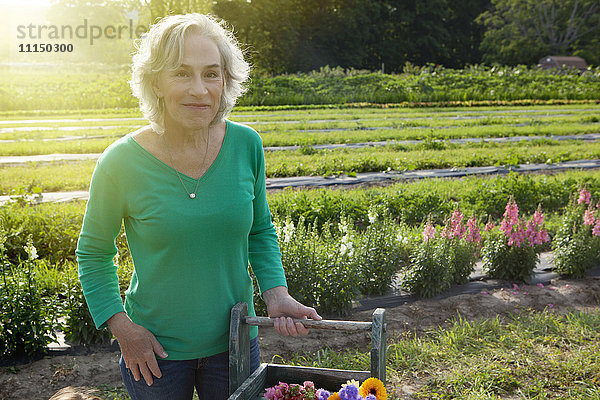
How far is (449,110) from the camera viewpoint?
19.2 m

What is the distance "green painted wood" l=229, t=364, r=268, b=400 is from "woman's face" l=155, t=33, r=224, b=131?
2.56 ft

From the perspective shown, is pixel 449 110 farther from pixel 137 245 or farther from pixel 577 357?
pixel 137 245

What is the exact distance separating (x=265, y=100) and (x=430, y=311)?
16608 mm

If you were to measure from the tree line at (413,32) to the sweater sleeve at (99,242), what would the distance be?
31593 millimetres

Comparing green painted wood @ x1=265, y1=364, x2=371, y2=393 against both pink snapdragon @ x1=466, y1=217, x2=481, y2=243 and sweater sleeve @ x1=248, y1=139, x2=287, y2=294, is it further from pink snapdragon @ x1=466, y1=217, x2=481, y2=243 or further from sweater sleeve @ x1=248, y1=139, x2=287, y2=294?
pink snapdragon @ x1=466, y1=217, x2=481, y2=243

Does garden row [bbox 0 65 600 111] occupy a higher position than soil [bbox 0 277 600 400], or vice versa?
garden row [bbox 0 65 600 111]

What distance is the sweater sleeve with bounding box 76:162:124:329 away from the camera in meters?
1.64

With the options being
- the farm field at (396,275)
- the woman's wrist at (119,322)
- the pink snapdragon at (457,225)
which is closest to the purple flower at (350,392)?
the woman's wrist at (119,322)

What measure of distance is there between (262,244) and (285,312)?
261 mm

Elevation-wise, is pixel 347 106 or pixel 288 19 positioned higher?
pixel 288 19

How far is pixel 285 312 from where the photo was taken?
1819 mm

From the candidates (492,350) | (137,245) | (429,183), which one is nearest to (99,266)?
(137,245)

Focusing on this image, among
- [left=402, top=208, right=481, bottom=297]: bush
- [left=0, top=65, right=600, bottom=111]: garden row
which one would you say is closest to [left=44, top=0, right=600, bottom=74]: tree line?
[left=0, top=65, right=600, bottom=111]: garden row

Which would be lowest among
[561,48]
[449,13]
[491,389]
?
[491,389]
